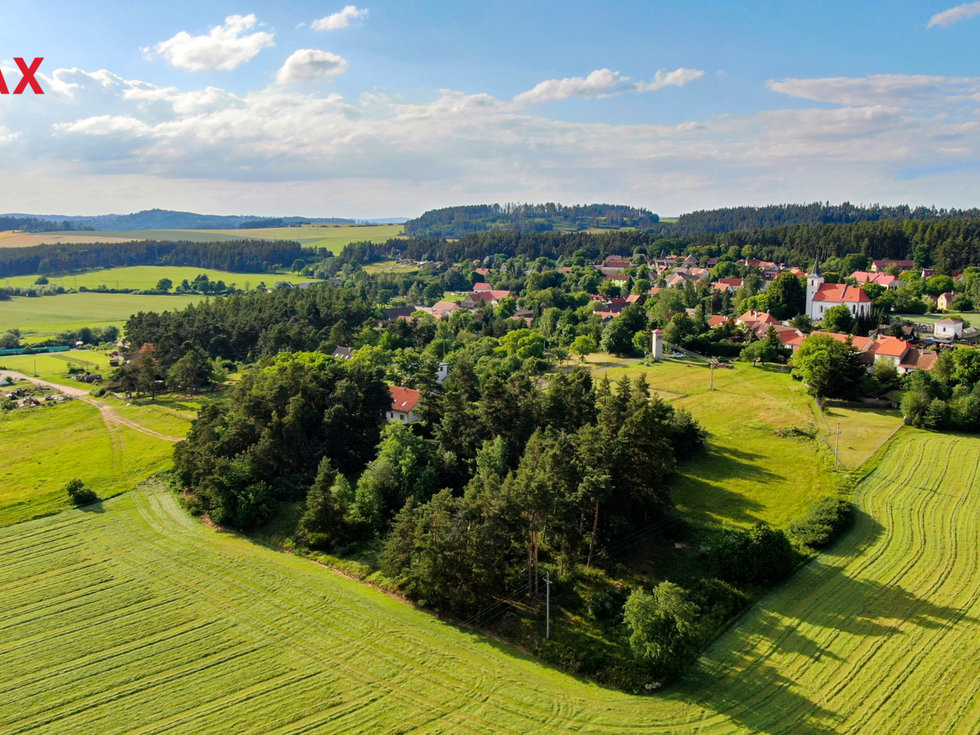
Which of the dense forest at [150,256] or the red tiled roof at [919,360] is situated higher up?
the dense forest at [150,256]

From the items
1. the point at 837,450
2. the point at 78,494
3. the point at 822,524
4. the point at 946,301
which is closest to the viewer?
the point at 822,524

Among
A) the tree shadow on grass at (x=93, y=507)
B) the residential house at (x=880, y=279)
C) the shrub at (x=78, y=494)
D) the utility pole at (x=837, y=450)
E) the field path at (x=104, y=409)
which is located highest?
the residential house at (x=880, y=279)

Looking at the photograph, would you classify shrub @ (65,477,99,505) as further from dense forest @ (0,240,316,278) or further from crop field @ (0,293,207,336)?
dense forest @ (0,240,316,278)

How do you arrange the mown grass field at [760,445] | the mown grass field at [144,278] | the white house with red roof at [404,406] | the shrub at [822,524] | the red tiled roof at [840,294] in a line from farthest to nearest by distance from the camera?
the mown grass field at [144,278] → the red tiled roof at [840,294] → the white house with red roof at [404,406] → the mown grass field at [760,445] → the shrub at [822,524]

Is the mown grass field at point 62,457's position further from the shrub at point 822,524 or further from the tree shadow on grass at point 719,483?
the shrub at point 822,524

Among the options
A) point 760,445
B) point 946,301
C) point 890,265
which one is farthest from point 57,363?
point 890,265

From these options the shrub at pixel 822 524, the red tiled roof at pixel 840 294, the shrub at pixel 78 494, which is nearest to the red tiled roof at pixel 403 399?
the shrub at pixel 78 494

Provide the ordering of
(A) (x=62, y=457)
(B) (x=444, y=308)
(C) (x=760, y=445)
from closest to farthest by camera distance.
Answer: (C) (x=760, y=445)
(A) (x=62, y=457)
(B) (x=444, y=308)

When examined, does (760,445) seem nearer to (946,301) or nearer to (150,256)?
(946,301)
